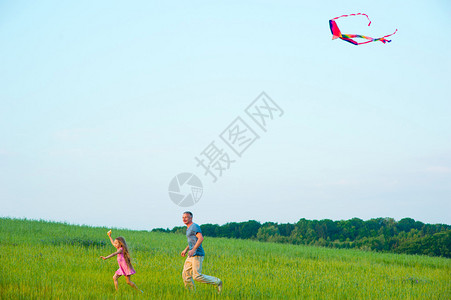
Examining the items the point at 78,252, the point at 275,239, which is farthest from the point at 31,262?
the point at 275,239

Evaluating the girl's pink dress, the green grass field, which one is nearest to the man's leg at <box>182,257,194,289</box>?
the green grass field

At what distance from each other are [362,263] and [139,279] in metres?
13.3

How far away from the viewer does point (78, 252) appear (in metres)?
18.0

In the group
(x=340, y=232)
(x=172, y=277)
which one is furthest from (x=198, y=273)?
(x=340, y=232)

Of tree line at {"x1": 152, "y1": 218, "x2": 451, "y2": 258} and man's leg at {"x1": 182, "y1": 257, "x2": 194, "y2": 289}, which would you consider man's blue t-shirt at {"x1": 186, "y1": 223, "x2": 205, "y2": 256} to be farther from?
tree line at {"x1": 152, "y1": 218, "x2": 451, "y2": 258}

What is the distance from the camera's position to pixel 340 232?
147 feet

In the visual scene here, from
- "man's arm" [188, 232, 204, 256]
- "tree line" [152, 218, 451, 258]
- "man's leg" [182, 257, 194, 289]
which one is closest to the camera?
"man's arm" [188, 232, 204, 256]

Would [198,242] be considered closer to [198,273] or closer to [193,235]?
[193,235]

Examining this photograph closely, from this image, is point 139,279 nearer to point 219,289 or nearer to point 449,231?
point 219,289

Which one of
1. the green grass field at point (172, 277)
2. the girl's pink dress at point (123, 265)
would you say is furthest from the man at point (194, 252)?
the girl's pink dress at point (123, 265)

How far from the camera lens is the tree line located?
41750 millimetres

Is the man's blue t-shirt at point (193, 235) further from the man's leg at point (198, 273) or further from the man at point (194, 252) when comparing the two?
the man's leg at point (198, 273)

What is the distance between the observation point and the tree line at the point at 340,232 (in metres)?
41.8

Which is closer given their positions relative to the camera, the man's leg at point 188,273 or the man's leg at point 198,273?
the man's leg at point 198,273
